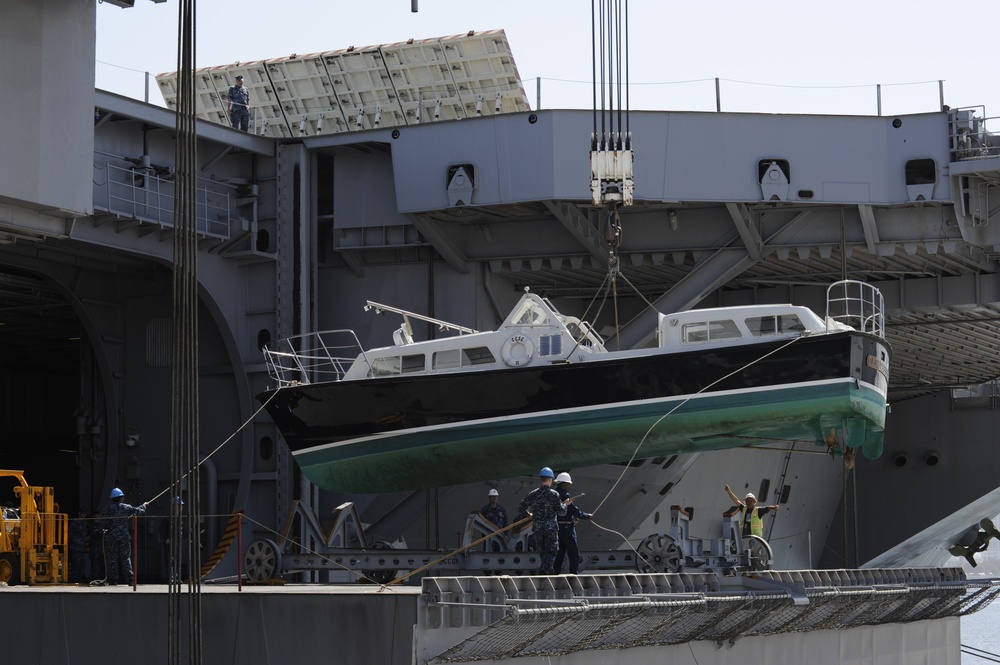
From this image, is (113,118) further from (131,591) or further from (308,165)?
(131,591)

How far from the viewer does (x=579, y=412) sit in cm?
2178

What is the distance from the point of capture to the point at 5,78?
17.8 meters

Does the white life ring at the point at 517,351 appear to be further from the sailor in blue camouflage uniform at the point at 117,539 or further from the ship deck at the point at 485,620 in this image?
the sailor in blue camouflage uniform at the point at 117,539

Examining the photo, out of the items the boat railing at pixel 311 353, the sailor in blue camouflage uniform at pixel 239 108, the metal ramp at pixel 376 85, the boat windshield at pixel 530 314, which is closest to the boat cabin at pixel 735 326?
the boat windshield at pixel 530 314

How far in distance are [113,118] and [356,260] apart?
5.89 m

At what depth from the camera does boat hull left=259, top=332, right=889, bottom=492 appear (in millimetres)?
21047

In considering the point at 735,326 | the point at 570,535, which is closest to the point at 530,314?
the point at 735,326

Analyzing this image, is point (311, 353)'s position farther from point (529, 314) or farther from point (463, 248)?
point (529, 314)

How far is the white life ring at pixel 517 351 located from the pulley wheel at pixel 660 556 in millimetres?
3862

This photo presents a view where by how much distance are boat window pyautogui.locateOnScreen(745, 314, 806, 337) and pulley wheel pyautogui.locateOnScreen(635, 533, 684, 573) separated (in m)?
3.88

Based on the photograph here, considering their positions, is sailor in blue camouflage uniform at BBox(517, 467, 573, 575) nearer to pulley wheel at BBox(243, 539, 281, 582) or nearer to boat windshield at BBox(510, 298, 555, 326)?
pulley wheel at BBox(243, 539, 281, 582)

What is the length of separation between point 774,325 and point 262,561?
8483 millimetres

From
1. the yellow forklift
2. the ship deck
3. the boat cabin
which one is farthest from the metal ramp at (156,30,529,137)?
the ship deck

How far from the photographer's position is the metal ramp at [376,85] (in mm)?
31406
